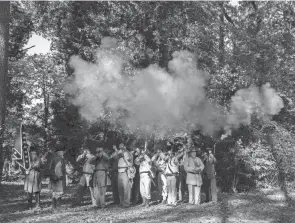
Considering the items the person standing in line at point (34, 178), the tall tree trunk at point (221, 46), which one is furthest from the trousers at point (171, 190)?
the tall tree trunk at point (221, 46)

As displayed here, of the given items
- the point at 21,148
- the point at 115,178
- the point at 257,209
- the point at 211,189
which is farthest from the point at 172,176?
the point at 21,148

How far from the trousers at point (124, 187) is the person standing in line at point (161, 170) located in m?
1.29

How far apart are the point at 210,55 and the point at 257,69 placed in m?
2.27

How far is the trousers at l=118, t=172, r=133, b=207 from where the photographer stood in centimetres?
1291

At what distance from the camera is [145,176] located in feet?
42.4

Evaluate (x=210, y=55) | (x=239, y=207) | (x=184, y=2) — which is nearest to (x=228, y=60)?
(x=210, y=55)

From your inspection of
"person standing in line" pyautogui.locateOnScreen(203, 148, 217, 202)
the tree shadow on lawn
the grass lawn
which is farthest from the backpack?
the tree shadow on lawn

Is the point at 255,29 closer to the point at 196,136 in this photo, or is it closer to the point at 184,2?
the point at 184,2

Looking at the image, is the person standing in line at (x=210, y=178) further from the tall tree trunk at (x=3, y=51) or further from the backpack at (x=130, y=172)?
the tall tree trunk at (x=3, y=51)

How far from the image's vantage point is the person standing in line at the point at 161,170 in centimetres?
1355

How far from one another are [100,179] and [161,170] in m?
2.35

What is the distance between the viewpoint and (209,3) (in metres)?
21.9

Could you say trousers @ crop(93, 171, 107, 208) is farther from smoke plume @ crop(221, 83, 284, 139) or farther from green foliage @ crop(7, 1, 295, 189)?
smoke plume @ crop(221, 83, 284, 139)

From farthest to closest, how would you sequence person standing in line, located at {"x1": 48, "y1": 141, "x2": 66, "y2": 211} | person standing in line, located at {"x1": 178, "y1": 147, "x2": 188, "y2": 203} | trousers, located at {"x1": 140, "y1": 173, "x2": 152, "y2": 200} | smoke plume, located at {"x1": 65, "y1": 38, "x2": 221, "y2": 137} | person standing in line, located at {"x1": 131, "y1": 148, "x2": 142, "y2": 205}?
smoke plume, located at {"x1": 65, "y1": 38, "x2": 221, "y2": 137} < person standing in line, located at {"x1": 178, "y1": 147, "x2": 188, "y2": 203} < person standing in line, located at {"x1": 131, "y1": 148, "x2": 142, "y2": 205} < trousers, located at {"x1": 140, "y1": 173, "x2": 152, "y2": 200} < person standing in line, located at {"x1": 48, "y1": 141, "x2": 66, "y2": 211}
